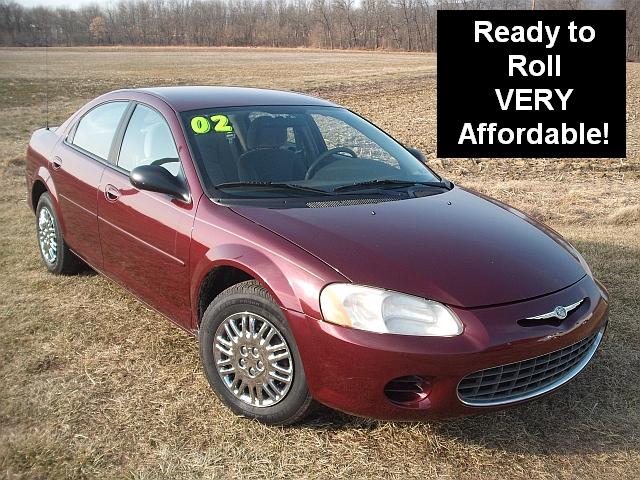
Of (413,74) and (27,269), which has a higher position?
(413,74)

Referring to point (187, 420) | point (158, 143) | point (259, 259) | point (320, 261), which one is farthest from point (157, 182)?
point (187, 420)

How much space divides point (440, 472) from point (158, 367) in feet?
5.37

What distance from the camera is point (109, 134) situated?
13.5 ft

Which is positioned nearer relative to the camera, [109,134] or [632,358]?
[632,358]

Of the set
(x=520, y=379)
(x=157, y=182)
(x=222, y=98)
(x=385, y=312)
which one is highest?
(x=222, y=98)

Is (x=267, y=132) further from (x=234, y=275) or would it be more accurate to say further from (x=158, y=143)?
(x=234, y=275)

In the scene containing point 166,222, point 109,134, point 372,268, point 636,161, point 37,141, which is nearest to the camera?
→ point 372,268

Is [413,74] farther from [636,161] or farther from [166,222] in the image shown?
[166,222]

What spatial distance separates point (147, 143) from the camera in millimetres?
3752

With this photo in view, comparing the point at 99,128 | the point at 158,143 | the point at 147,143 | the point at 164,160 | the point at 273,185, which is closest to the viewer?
the point at 273,185

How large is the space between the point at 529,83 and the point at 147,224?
9.60m

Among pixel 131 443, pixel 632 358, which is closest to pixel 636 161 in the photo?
pixel 632 358

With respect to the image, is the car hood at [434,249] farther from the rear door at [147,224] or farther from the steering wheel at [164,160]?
the steering wheel at [164,160]

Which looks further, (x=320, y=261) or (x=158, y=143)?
(x=158, y=143)
